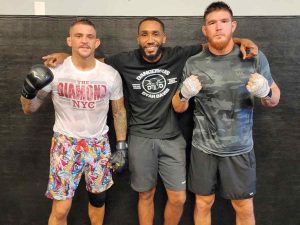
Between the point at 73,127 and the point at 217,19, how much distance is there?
1079 millimetres

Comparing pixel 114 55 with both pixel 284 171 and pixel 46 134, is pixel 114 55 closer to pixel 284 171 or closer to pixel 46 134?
pixel 46 134

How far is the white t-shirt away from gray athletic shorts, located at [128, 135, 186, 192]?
28 centimetres

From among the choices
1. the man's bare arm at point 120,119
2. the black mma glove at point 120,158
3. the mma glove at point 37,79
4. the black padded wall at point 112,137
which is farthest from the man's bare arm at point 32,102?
the black mma glove at point 120,158

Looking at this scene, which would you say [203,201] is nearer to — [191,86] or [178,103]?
[178,103]

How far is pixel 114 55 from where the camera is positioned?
2.13m

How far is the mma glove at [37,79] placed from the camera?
5.86 feet

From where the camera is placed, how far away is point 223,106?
1911mm

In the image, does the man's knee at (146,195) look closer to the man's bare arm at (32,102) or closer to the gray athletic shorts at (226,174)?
the gray athletic shorts at (226,174)

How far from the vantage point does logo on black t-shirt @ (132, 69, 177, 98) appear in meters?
2.03

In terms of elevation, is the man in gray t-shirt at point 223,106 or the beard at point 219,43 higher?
the beard at point 219,43

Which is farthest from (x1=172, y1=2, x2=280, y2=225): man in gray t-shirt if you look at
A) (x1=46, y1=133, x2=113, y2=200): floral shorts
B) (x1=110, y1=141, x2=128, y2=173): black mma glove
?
(x1=46, y1=133, x2=113, y2=200): floral shorts

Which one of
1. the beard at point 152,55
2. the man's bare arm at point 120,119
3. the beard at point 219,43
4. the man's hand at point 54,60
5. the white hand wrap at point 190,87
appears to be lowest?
the man's bare arm at point 120,119

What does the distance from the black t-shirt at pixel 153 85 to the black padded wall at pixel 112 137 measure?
195 millimetres

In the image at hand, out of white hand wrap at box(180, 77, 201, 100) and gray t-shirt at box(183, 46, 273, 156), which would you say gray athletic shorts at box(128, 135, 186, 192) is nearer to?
gray t-shirt at box(183, 46, 273, 156)
